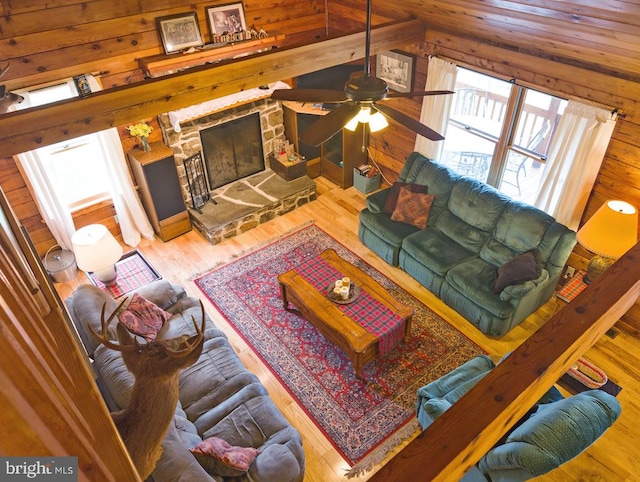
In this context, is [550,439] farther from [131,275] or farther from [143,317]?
[131,275]

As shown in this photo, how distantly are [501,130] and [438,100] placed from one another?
76 cm

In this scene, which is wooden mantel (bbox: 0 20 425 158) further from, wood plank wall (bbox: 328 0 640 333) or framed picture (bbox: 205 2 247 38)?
framed picture (bbox: 205 2 247 38)

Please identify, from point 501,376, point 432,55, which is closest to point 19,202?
point 432,55

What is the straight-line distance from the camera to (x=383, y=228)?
5.22 meters

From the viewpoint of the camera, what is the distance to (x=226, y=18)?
204 inches

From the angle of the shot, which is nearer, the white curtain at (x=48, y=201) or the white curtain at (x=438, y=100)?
the white curtain at (x=48, y=201)

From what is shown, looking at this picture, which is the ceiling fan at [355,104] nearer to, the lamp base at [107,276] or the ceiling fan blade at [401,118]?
the ceiling fan blade at [401,118]

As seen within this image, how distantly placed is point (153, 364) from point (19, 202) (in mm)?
4099

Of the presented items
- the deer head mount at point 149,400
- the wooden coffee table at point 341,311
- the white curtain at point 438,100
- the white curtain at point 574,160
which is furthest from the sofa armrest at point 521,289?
the deer head mount at point 149,400

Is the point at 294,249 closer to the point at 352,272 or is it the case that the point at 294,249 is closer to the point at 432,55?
the point at 352,272

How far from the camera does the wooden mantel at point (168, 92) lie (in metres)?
3.29

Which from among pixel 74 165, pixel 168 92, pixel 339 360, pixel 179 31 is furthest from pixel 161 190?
pixel 339 360

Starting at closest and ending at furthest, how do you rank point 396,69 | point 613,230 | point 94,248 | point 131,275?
1. point 613,230
2. point 94,248
3. point 131,275
4. point 396,69

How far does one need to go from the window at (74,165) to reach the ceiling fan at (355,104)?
2979mm
